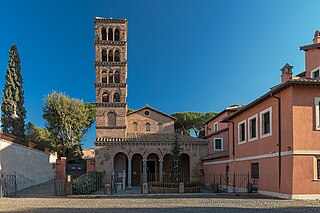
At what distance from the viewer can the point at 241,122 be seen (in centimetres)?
2377

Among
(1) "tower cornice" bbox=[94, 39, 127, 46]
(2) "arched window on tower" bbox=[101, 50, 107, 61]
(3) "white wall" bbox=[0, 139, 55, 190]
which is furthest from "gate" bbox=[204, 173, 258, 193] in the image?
(2) "arched window on tower" bbox=[101, 50, 107, 61]

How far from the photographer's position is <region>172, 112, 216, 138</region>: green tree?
56.0 m

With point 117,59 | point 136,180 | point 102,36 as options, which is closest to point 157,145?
point 136,180

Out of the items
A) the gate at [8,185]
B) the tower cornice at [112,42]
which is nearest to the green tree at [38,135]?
the tower cornice at [112,42]

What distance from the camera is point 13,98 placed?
36125mm

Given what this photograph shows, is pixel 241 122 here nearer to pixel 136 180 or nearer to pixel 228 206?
pixel 228 206

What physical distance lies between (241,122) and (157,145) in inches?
482

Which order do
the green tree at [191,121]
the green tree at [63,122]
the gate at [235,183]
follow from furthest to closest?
the green tree at [191,121] → the green tree at [63,122] → the gate at [235,183]

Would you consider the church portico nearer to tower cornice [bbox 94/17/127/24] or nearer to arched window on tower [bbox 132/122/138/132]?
arched window on tower [bbox 132/122/138/132]

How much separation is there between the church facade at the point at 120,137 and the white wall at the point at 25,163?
205 inches

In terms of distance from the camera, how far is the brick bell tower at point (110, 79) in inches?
1377

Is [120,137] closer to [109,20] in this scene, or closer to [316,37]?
[109,20]

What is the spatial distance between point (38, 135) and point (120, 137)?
60.9 ft

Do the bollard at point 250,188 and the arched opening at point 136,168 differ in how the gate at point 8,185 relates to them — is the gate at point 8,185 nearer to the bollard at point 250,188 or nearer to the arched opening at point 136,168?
the bollard at point 250,188
